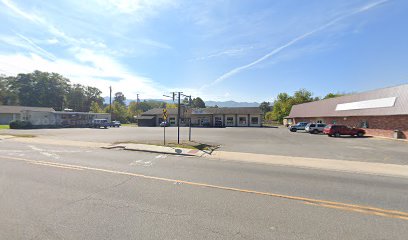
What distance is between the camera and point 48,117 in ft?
149

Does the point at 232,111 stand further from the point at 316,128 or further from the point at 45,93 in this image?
the point at 45,93

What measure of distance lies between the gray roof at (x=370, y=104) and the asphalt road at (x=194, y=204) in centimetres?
2278

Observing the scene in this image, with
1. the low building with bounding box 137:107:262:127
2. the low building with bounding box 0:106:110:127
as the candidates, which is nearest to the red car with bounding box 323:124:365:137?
the low building with bounding box 137:107:262:127

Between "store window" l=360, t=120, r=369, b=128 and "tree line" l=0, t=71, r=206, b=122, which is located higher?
"tree line" l=0, t=71, r=206, b=122

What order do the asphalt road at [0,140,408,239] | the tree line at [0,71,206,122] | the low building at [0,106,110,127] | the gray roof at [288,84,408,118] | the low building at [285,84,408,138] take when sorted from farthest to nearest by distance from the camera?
the tree line at [0,71,206,122] < the low building at [0,106,110,127] < the gray roof at [288,84,408,118] < the low building at [285,84,408,138] < the asphalt road at [0,140,408,239]

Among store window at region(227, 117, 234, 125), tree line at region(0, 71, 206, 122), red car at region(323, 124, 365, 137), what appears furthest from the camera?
tree line at region(0, 71, 206, 122)

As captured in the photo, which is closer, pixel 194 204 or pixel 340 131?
pixel 194 204

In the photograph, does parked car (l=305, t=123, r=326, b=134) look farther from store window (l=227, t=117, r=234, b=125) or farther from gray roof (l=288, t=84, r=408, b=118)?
store window (l=227, t=117, r=234, b=125)

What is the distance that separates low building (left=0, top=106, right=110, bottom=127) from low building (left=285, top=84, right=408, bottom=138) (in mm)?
51125

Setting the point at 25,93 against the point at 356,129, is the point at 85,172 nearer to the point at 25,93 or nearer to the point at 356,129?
the point at 356,129

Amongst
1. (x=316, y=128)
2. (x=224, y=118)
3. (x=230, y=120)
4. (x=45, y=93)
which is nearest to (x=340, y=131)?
(x=316, y=128)

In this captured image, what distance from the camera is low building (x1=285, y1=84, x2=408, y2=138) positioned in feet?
81.0

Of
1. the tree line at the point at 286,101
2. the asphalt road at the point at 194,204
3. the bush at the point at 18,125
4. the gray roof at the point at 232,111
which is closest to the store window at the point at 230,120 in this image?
the gray roof at the point at 232,111

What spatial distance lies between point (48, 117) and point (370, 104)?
187ft
